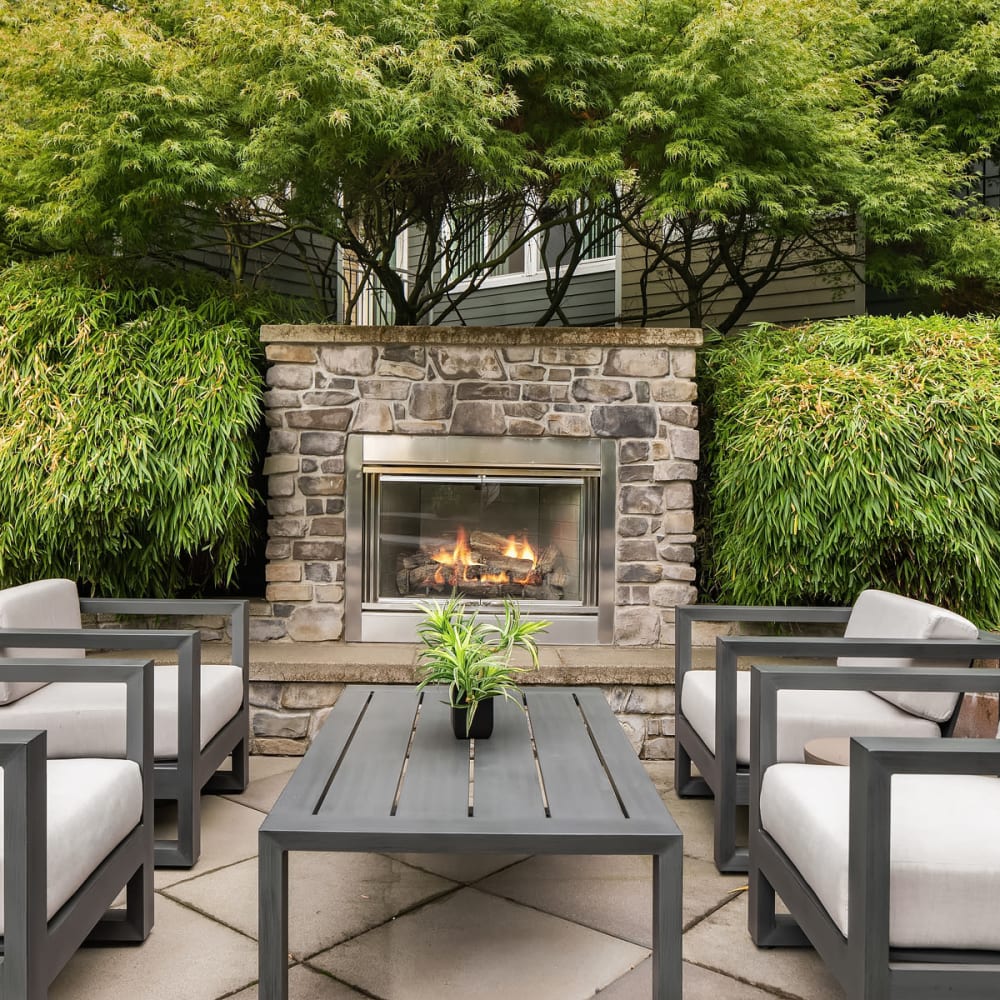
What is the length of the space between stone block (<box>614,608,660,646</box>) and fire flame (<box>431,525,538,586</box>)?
489mm

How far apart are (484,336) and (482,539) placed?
998 millimetres

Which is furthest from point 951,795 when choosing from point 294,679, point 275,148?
point 275,148

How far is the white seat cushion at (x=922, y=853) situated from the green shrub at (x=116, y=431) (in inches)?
110

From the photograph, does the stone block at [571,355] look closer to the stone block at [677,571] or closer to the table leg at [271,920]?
the stone block at [677,571]

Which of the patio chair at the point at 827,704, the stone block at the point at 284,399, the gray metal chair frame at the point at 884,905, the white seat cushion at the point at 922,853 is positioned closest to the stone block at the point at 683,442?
the patio chair at the point at 827,704

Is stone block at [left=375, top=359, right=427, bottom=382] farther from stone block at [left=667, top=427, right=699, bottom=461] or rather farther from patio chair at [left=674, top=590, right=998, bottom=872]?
patio chair at [left=674, top=590, right=998, bottom=872]

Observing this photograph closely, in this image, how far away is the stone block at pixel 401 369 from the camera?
4.06m

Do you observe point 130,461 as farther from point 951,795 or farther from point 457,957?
point 951,795

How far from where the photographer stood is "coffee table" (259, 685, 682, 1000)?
5.51 ft

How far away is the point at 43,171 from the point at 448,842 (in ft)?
12.2

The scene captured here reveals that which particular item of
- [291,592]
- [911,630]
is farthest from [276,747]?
[911,630]

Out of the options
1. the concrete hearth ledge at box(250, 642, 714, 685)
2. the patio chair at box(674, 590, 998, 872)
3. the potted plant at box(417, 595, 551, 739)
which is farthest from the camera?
the concrete hearth ledge at box(250, 642, 714, 685)

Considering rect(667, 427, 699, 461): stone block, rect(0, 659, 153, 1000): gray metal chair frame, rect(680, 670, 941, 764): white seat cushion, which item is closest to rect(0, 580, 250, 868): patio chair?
rect(0, 659, 153, 1000): gray metal chair frame

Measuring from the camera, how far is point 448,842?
1687mm
